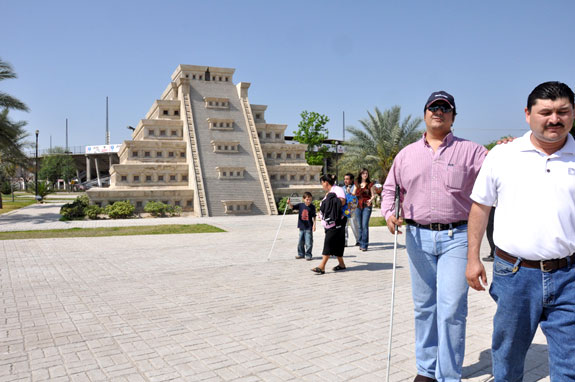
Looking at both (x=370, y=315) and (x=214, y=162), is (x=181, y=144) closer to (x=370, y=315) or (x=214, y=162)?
(x=214, y=162)

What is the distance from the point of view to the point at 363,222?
12.4 m

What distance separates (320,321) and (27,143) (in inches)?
1413

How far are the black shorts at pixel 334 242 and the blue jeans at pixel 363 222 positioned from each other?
3062 mm

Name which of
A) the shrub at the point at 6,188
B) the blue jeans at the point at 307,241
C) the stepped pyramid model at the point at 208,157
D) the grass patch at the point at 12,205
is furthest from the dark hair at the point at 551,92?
the shrub at the point at 6,188

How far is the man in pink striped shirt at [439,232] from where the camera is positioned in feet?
12.4

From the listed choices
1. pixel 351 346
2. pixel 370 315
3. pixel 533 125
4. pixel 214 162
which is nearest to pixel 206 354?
pixel 351 346

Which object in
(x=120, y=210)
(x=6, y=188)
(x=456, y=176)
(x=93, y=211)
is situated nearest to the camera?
(x=456, y=176)

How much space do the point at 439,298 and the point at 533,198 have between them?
4.35 feet

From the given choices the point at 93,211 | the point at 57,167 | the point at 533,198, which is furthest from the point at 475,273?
the point at 57,167

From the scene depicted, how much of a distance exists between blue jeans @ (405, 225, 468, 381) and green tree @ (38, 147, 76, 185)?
85678mm

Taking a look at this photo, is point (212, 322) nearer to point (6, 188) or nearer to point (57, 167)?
point (6, 188)

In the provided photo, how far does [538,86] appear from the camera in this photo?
3014mm

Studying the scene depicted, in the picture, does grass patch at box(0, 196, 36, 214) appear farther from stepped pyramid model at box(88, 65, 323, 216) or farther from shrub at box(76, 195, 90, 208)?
stepped pyramid model at box(88, 65, 323, 216)

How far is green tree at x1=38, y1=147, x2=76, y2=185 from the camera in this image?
8069 cm
